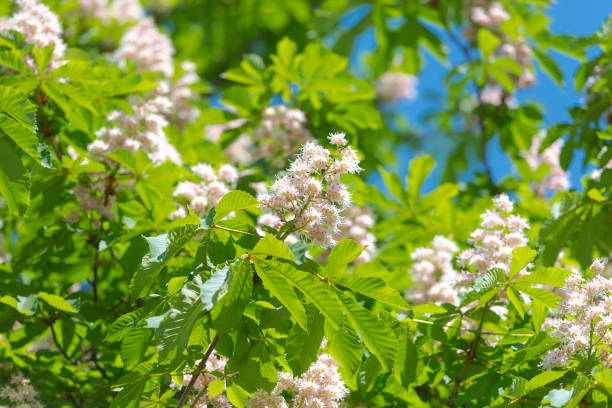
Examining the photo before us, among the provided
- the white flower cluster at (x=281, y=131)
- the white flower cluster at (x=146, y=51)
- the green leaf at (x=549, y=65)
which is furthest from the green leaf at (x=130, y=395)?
the green leaf at (x=549, y=65)

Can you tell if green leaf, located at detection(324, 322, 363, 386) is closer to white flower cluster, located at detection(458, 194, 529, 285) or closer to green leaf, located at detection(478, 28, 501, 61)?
white flower cluster, located at detection(458, 194, 529, 285)

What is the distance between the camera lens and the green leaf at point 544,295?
7.18 ft

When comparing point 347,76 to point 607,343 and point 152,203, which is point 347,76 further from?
point 607,343

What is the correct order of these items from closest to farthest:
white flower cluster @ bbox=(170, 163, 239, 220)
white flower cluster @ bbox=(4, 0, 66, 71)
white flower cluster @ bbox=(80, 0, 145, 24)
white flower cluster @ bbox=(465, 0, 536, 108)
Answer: white flower cluster @ bbox=(170, 163, 239, 220) < white flower cluster @ bbox=(4, 0, 66, 71) < white flower cluster @ bbox=(465, 0, 536, 108) < white flower cluster @ bbox=(80, 0, 145, 24)

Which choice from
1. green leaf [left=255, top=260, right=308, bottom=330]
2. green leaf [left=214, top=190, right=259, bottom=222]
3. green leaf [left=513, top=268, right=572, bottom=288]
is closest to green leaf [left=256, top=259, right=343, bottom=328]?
green leaf [left=255, top=260, right=308, bottom=330]

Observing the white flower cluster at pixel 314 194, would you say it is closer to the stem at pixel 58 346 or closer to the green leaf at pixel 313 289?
the green leaf at pixel 313 289

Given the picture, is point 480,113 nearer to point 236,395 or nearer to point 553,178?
point 553,178

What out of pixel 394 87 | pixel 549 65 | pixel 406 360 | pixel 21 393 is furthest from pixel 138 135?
pixel 394 87

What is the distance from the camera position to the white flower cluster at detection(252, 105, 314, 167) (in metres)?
3.98

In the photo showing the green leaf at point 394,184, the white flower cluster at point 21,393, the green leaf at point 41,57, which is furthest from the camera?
the green leaf at point 394,184

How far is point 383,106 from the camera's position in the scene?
9320 millimetres

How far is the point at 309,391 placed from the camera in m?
2.25

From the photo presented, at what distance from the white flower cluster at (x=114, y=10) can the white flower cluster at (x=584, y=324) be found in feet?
18.0

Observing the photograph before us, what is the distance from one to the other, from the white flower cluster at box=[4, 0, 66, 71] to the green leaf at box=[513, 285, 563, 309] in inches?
103
